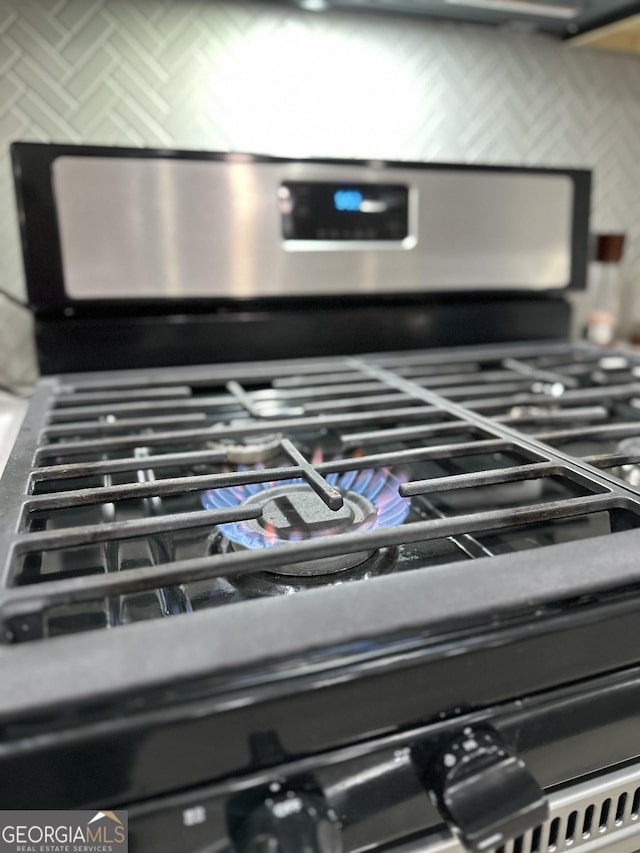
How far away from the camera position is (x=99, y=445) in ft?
1.86

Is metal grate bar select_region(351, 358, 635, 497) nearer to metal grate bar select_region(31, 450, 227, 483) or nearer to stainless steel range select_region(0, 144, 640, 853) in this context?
stainless steel range select_region(0, 144, 640, 853)

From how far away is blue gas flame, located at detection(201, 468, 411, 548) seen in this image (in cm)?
46

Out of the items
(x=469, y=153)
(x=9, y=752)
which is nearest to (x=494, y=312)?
(x=469, y=153)

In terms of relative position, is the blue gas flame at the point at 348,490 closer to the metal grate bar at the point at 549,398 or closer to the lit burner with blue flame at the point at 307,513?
the lit burner with blue flame at the point at 307,513

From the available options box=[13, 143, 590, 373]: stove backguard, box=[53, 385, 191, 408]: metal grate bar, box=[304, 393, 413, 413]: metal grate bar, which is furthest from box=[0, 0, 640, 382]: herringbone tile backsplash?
box=[304, 393, 413, 413]: metal grate bar

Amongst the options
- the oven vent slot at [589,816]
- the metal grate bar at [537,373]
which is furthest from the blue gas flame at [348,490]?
the metal grate bar at [537,373]

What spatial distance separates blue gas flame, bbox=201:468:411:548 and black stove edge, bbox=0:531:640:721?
0.38 ft

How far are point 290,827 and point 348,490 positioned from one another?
0.29m

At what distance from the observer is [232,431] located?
591 millimetres

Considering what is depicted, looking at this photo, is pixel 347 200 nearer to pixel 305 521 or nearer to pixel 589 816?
pixel 305 521

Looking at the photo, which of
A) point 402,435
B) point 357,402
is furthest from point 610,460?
point 357,402

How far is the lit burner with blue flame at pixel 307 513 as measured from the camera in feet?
1.45

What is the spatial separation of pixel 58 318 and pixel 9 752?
660mm

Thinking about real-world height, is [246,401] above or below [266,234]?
below
